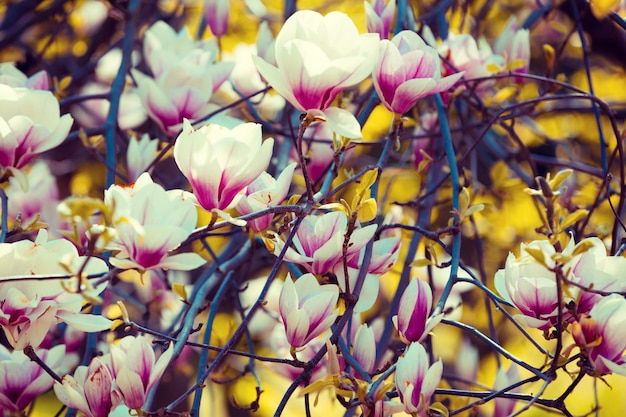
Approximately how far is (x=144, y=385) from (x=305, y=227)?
200 mm

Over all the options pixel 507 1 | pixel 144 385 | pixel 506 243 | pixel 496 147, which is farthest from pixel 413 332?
pixel 507 1

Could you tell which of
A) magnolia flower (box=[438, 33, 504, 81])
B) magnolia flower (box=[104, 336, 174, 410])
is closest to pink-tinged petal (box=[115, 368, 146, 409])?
magnolia flower (box=[104, 336, 174, 410])

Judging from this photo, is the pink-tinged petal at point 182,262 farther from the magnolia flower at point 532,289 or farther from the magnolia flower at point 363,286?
the magnolia flower at point 532,289

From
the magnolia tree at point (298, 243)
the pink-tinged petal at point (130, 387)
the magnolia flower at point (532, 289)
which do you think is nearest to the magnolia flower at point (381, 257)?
the magnolia tree at point (298, 243)

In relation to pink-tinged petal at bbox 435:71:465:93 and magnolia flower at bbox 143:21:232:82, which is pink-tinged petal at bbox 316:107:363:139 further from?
magnolia flower at bbox 143:21:232:82

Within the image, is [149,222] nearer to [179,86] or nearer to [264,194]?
[264,194]

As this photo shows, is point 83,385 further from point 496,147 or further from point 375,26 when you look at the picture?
point 496,147

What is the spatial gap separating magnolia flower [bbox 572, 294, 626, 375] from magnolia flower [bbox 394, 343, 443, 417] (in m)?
0.12

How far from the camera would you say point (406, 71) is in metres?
0.66

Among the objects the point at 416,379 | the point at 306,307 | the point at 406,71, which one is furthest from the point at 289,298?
the point at 406,71

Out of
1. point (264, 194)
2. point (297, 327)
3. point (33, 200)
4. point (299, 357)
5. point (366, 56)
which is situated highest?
point (366, 56)

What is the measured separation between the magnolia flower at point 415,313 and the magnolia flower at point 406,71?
171 mm

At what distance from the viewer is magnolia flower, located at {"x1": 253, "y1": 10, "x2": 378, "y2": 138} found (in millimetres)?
589

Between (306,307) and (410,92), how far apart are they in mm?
216
